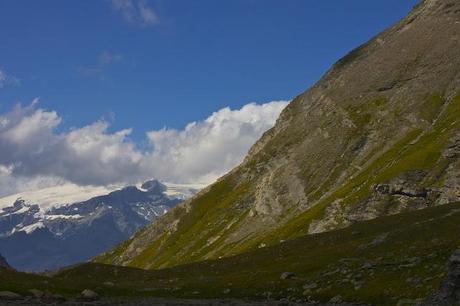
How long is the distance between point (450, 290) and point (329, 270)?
21.1m

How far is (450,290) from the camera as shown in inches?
1638

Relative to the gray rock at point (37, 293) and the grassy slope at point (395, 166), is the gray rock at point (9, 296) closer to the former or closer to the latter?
the gray rock at point (37, 293)

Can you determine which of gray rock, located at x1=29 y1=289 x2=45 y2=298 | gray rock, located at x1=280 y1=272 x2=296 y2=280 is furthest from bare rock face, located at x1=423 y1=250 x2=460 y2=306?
gray rock, located at x1=29 y1=289 x2=45 y2=298

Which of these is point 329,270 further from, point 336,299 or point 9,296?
point 9,296

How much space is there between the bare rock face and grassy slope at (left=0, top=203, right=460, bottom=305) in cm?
248

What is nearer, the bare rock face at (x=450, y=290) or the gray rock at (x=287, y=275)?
the bare rock face at (x=450, y=290)

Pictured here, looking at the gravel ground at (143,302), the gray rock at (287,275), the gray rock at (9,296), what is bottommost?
the gray rock at (287,275)

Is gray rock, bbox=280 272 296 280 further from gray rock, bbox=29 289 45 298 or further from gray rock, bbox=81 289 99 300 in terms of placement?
gray rock, bbox=29 289 45 298

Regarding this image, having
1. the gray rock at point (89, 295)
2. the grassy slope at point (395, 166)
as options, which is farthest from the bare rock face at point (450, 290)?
the grassy slope at point (395, 166)

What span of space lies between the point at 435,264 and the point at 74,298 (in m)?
39.9

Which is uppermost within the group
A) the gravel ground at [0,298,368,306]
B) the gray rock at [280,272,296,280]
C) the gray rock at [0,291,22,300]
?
the gray rock at [0,291,22,300]

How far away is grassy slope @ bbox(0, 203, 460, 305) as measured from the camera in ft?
168

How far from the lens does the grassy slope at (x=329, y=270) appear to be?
5128cm

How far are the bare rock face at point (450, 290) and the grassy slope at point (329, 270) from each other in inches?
97.5
